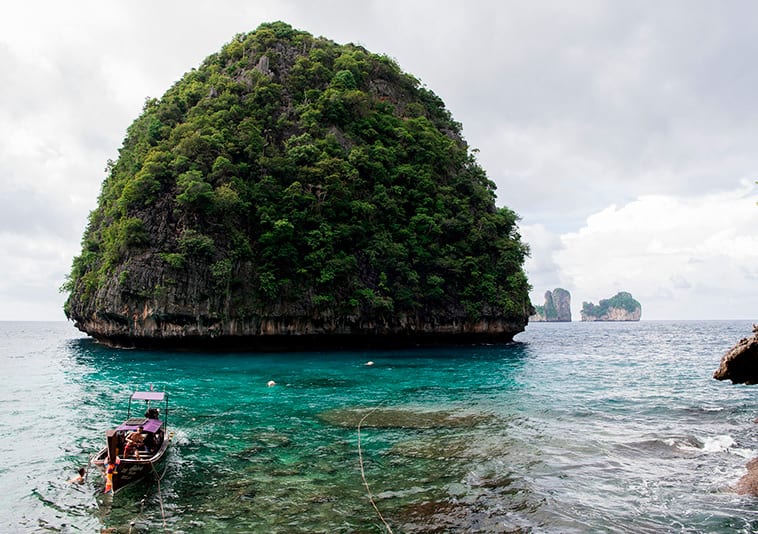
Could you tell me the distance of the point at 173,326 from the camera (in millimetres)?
43156

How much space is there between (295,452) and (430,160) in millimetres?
49925

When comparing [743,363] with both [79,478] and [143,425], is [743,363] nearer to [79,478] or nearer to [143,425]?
[143,425]

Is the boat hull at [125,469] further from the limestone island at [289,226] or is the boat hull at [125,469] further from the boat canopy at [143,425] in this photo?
the limestone island at [289,226]

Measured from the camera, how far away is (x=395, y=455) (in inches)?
570

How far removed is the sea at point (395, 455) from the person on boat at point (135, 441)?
0.95 metres

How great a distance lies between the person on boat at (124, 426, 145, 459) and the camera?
495 inches

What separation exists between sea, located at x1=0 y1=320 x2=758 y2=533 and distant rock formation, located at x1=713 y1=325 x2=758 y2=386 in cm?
264

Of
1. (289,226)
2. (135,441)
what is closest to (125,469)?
(135,441)

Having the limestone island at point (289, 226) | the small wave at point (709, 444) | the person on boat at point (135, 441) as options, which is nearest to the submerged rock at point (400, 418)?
the small wave at point (709, 444)

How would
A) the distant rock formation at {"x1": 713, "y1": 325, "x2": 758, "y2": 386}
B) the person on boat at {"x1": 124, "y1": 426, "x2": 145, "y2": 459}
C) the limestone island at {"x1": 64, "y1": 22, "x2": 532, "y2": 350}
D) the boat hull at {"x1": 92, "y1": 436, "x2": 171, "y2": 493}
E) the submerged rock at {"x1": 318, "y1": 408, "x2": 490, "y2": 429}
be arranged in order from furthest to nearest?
the limestone island at {"x1": 64, "y1": 22, "x2": 532, "y2": 350} → the submerged rock at {"x1": 318, "y1": 408, "x2": 490, "y2": 429} → the distant rock formation at {"x1": 713, "y1": 325, "x2": 758, "y2": 386} → the person on boat at {"x1": 124, "y1": 426, "x2": 145, "y2": 459} → the boat hull at {"x1": 92, "y1": 436, "x2": 171, "y2": 493}

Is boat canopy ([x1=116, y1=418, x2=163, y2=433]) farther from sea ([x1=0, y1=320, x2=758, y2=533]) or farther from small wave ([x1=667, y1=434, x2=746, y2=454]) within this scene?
small wave ([x1=667, y1=434, x2=746, y2=454])

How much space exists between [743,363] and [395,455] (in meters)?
10.6

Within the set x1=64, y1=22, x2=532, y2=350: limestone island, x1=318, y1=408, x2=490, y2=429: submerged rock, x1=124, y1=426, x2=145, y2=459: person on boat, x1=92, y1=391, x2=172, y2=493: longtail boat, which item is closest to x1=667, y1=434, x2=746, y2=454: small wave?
x1=318, y1=408, x2=490, y2=429: submerged rock

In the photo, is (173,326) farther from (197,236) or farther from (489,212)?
(489,212)
